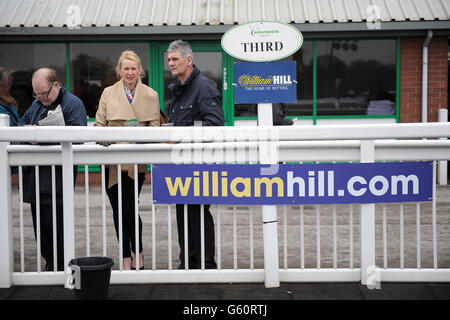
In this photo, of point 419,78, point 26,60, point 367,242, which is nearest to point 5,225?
point 367,242

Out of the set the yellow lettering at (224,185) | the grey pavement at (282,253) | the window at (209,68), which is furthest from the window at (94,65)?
the yellow lettering at (224,185)

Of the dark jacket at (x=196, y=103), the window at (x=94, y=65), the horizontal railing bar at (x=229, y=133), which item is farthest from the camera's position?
the window at (x=94, y=65)

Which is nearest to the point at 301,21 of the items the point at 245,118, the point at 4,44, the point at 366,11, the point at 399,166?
the point at 366,11

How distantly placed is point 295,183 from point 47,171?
7.03 ft

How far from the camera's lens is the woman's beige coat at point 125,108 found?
5.53m

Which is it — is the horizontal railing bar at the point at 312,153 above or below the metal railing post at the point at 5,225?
above

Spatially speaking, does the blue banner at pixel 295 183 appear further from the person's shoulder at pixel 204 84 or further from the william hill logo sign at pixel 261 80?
the person's shoulder at pixel 204 84

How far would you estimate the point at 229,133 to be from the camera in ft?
15.7

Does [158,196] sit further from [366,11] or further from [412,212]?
[366,11]

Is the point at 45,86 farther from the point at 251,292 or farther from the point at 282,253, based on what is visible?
the point at 282,253

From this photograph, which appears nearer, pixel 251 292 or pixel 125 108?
pixel 251 292
